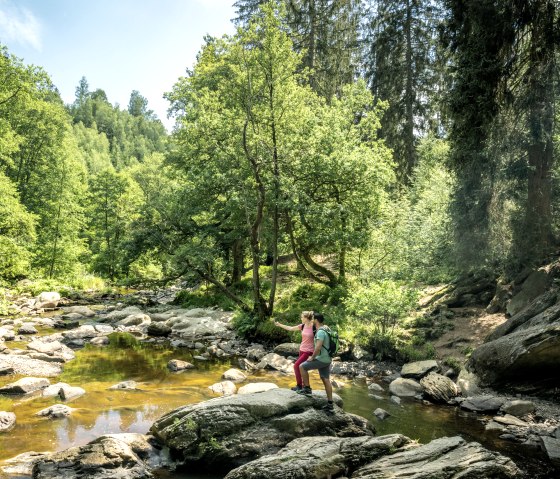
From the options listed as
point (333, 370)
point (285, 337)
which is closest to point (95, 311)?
point (285, 337)

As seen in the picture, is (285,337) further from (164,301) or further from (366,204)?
(164,301)

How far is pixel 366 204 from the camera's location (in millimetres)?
19188

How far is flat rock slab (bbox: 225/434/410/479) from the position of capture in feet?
20.7

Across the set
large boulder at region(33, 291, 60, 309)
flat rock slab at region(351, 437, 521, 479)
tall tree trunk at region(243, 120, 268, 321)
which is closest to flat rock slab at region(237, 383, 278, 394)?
flat rock slab at region(351, 437, 521, 479)

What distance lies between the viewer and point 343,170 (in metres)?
18.2

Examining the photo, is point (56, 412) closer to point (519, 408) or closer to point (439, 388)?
point (439, 388)

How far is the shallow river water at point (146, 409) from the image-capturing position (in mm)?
8031

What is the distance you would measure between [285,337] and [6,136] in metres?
21.8

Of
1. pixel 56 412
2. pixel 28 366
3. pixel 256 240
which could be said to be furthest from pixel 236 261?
pixel 56 412

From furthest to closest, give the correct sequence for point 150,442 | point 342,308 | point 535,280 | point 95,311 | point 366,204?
point 95,311
point 366,204
point 342,308
point 535,280
point 150,442

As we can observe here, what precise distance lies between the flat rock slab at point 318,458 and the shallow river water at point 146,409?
1.36 m

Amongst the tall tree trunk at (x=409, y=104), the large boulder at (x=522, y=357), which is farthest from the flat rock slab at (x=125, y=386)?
the tall tree trunk at (x=409, y=104)

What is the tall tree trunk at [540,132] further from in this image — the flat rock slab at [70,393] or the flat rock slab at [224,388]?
the flat rock slab at [70,393]

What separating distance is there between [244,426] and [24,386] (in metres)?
6.13
